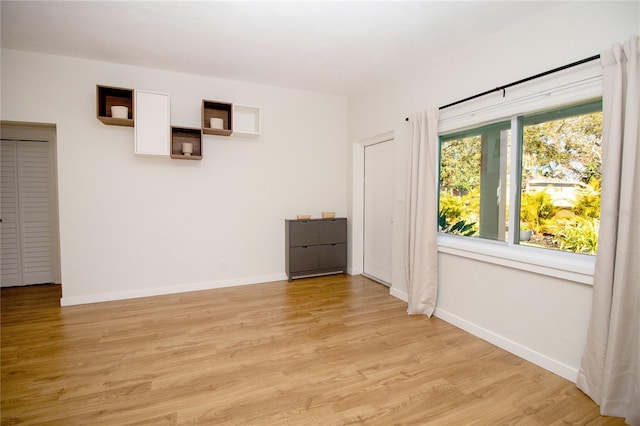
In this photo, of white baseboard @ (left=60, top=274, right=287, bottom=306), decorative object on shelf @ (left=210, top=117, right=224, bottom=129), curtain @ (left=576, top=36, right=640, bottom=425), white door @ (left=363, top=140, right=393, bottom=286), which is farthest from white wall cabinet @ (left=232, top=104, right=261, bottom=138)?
curtain @ (left=576, top=36, right=640, bottom=425)

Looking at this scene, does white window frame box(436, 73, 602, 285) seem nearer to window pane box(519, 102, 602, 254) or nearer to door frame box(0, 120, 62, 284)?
window pane box(519, 102, 602, 254)

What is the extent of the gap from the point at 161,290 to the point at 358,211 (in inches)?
114

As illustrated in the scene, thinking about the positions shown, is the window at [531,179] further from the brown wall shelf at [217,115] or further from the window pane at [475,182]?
the brown wall shelf at [217,115]

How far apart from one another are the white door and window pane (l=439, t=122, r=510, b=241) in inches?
35.1

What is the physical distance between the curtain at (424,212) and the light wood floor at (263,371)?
0.25 metres

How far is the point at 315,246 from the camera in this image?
4605mm

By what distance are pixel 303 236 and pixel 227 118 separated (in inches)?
73.7

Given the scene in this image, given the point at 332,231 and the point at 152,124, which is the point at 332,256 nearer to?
the point at 332,231

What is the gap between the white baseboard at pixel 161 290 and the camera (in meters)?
3.62

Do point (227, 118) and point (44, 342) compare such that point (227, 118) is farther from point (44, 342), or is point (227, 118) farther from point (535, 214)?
point (535, 214)

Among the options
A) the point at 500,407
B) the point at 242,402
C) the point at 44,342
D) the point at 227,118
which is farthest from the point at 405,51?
the point at 44,342

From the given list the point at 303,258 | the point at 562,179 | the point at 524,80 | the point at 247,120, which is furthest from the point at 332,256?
the point at 524,80

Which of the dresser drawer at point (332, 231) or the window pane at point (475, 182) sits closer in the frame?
the window pane at point (475, 182)

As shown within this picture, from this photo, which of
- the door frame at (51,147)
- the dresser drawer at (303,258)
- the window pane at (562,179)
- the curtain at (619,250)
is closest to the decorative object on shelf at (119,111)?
the door frame at (51,147)
